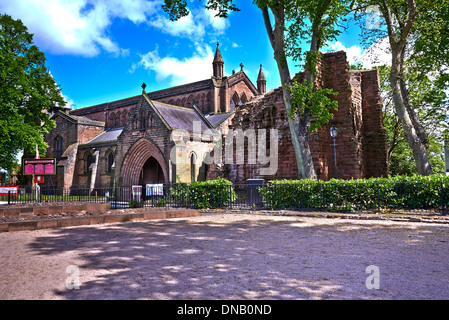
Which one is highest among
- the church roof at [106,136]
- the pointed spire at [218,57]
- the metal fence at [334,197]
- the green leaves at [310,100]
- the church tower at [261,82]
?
the pointed spire at [218,57]

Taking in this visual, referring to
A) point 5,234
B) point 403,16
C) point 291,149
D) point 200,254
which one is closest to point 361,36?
point 403,16

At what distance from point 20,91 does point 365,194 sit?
2463 cm

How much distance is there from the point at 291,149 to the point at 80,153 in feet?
97.9

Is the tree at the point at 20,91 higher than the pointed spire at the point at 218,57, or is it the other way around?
the pointed spire at the point at 218,57

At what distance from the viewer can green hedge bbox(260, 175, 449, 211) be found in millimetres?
10648

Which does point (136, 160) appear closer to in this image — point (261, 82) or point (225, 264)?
point (225, 264)

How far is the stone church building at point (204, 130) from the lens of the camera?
57.8 ft

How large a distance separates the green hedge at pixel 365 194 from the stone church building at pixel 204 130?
4269 millimetres

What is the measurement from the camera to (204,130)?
28.7 m

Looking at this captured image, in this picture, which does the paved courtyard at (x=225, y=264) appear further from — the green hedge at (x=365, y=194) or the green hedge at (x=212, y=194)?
the green hedge at (x=212, y=194)

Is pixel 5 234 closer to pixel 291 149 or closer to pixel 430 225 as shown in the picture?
pixel 430 225

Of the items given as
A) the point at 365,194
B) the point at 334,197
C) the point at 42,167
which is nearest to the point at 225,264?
the point at 334,197

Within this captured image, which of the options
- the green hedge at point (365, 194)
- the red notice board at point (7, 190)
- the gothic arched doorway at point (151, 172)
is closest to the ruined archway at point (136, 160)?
the gothic arched doorway at point (151, 172)

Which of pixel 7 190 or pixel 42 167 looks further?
pixel 42 167
